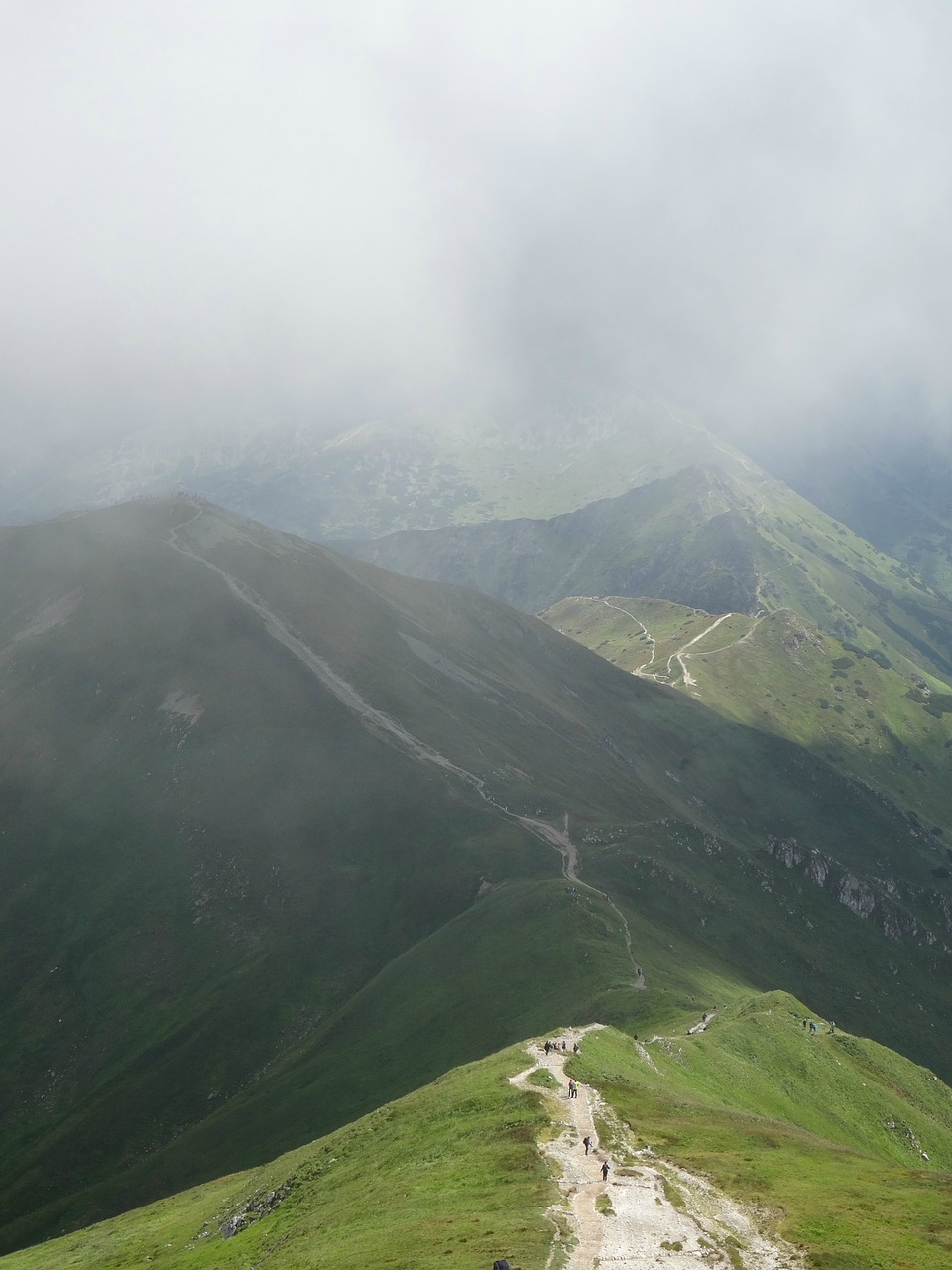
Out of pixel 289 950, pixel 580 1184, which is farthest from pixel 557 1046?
pixel 289 950

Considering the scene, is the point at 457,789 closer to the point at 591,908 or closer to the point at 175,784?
the point at 591,908

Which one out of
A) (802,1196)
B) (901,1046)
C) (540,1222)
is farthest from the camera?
(901,1046)

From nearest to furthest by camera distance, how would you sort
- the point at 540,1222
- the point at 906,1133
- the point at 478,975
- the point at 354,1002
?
the point at 540,1222, the point at 906,1133, the point at 478,975, the point at 354,1002

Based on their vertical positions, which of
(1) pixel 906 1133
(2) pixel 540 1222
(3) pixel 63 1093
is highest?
(2) pixel 540 1222

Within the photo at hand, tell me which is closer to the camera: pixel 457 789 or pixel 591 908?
pixel 591 908

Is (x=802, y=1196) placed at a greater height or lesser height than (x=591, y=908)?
greater

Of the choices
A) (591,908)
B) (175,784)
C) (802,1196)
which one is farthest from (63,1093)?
(802,1196)

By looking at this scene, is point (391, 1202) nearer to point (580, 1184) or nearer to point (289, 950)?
point (580, 1184)
